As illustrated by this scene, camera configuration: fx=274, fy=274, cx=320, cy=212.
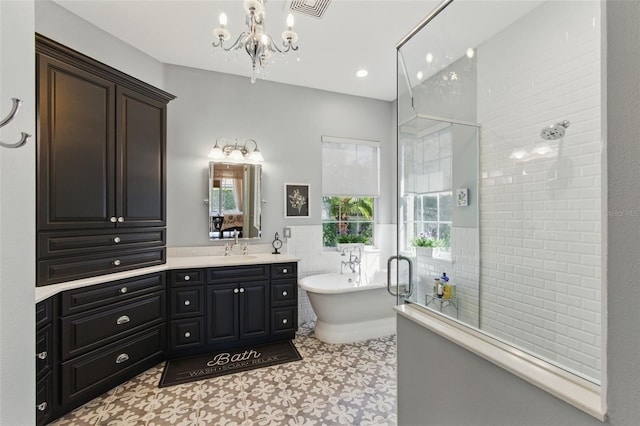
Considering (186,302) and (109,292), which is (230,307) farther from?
(109,292)

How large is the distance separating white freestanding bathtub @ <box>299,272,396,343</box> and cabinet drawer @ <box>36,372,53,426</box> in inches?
78.5

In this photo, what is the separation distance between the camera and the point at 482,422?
1106 mm

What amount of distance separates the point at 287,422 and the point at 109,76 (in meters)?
2.85

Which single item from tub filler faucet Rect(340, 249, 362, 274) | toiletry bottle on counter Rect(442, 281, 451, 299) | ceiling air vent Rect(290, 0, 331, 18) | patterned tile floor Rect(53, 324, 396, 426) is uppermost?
ceiling air vent Rect(290, 0, 331, 18)

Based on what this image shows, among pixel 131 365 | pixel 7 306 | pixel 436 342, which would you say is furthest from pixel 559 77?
pixel 131 365

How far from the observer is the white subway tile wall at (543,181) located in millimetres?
1738

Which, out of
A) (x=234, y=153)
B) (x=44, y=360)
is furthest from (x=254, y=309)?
(x=234, y=153)

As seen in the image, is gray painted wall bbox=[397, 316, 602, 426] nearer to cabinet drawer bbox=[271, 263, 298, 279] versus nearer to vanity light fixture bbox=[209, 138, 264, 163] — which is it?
cabinet drawer bbox=[271, 263, 298, 279]

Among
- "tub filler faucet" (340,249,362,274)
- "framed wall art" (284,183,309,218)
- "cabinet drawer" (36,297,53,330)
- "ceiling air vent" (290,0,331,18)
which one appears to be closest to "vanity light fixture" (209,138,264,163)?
"framed wall art" (284,183,309,218)

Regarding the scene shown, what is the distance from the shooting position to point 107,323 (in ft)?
6.81

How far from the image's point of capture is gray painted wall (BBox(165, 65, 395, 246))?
3.07m

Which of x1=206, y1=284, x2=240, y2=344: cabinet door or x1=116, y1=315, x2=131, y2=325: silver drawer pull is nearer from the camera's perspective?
x1=116, y1=315, x2=131, y2=325: silver drawer pull

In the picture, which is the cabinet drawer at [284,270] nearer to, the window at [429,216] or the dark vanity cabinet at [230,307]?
the dark vanity cabinet at [230,307]

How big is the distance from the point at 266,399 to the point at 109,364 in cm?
122
